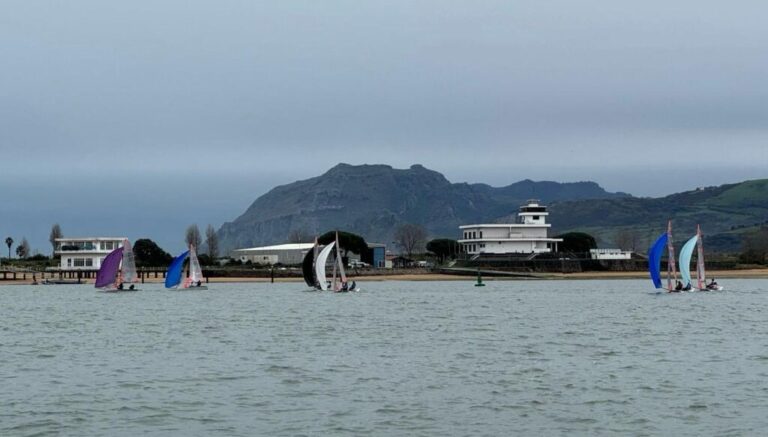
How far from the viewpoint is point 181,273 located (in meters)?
116

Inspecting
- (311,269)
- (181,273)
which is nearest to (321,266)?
(311,269)

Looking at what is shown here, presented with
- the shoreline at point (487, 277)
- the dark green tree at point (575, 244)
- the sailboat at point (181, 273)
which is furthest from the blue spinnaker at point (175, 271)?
the dark green tree at point (575, 244)

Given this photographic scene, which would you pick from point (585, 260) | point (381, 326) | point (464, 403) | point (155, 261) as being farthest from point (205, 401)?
point (155, 261)

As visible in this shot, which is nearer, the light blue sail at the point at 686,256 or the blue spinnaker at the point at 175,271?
the light blue sail at the point at 686,256

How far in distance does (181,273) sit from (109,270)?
36.2 feet

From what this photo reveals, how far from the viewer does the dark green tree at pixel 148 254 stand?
174 meters

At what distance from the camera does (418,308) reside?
245 ft

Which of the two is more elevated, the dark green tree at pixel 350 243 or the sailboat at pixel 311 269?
the dark green tree at pixel 350 243

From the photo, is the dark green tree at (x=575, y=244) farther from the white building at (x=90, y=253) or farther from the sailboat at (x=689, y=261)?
the sailboat at (x=689, y=261)

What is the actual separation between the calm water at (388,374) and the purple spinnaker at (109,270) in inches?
1516

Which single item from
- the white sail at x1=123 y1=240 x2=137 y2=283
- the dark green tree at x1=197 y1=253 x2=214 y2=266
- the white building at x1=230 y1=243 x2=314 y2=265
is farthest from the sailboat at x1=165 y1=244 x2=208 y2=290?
the white building at x1=230 y1=243 x2=314 y2=265

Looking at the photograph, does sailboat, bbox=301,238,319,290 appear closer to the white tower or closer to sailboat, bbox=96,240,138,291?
sailboat, bbox=96,240,138,291

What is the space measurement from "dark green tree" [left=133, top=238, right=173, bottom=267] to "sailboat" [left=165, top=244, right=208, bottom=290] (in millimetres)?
56775

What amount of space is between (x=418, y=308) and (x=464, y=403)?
4498 centimetres
